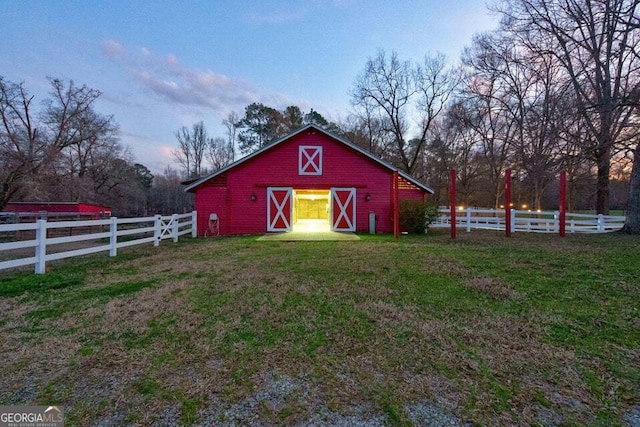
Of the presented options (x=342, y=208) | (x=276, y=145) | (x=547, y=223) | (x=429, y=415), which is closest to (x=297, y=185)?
(x=276, y=145)

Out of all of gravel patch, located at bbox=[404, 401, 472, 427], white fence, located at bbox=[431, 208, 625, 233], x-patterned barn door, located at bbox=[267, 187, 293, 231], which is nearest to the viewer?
gravel patch, located at bbox=[404, 401, 472, 427]

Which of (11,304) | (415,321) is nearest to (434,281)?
(415,321)

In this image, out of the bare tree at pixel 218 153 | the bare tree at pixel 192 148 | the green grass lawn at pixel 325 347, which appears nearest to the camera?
the green grass lawn at pixel 325 347

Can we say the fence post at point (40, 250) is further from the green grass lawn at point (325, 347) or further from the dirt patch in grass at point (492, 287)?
the dirt patch in grass at point (492, 287)

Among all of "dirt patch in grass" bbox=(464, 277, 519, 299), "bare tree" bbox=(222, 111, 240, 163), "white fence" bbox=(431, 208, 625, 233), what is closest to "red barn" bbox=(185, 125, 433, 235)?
"white fence" bbox=(431, 208, 625, 233)

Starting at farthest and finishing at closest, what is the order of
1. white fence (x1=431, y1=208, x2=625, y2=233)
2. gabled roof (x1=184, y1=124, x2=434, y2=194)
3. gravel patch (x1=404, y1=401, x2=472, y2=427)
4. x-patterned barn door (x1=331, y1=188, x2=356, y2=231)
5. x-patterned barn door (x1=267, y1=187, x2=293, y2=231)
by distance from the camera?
x-patterned barn door (x1=331, y1=188, x2=356, y2=231) < x-patterned barn door (x1=267, y1=187, x2=293, y2=231) < white fence (x1=431, y1=208, x2=625, y2=233) < gabled roof (x1=184, y1=124, x2=434, y2=194) < gravel patch (x1=404, y1=401, x2=472, y2=427)

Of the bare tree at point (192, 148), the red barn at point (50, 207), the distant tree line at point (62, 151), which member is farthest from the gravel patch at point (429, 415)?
the bare tree at point (192, 148)

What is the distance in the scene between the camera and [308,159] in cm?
1320

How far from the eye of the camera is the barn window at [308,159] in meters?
13.2

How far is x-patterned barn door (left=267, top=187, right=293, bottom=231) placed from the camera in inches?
519

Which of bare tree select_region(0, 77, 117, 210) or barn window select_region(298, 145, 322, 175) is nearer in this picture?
barn window select_region(298, 145, 322, 175)

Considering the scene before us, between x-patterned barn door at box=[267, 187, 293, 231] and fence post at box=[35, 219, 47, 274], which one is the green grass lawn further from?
x-patterned barn door at box=[267, 187, 293, 231]

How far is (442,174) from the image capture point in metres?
29.9

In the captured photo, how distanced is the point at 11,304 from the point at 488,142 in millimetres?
27616
